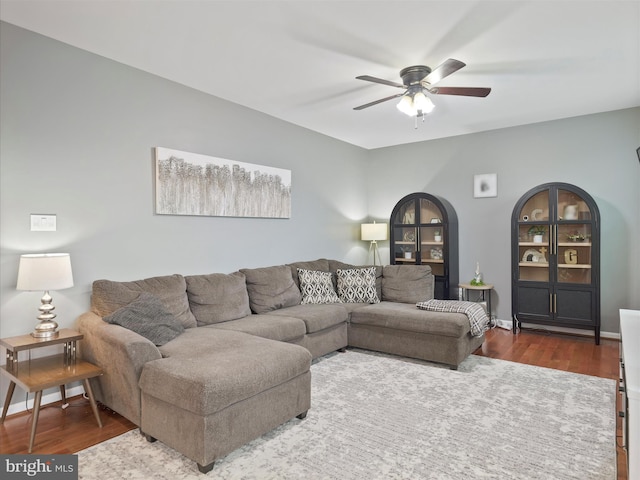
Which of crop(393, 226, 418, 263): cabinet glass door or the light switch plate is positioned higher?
the light switch plate

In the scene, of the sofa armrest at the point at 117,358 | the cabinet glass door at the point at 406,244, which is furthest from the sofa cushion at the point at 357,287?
the sofa armrest at the point at 117,358

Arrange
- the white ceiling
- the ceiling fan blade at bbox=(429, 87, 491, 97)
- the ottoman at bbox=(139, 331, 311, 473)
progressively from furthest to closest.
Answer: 1. the ceiling fan blade at bbox=(429, 87, 491, 97)
2. the white ceiling
3. the ottoman at bbox=(139, 331, 311, 473)

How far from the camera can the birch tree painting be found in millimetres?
3553

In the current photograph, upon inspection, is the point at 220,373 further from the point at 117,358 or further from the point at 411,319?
the point at 411,319

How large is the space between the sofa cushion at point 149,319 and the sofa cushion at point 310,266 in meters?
1.70

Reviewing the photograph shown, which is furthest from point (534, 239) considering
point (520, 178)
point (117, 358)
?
point (117, 358)

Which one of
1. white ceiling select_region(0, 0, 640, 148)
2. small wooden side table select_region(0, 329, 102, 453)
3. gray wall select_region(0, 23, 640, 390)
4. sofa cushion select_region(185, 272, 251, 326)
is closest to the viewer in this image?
small wooden side table select_region(0, 329, 102, 453)

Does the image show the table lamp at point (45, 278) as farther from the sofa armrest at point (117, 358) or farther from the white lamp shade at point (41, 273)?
the sofa armrest at point (117, 358)

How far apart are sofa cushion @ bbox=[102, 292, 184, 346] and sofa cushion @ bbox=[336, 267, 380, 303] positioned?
2.09m

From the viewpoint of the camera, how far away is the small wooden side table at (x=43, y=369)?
90.7 inches

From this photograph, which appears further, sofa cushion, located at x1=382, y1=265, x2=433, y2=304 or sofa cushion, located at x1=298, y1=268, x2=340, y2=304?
sofa cushion, located at x1=382, y1=265, x2=433, y2=304

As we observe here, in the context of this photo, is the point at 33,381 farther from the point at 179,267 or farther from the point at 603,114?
the point at 603,114

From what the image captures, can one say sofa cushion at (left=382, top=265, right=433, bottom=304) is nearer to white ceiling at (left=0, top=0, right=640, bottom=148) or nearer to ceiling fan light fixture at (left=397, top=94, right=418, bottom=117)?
white ceiling at (left=0, top=0, right=640, bottom=148)

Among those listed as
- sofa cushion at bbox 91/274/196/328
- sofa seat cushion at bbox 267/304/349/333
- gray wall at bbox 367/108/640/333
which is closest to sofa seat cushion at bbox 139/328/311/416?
sofa cushion at bbox 91/274/196/328
